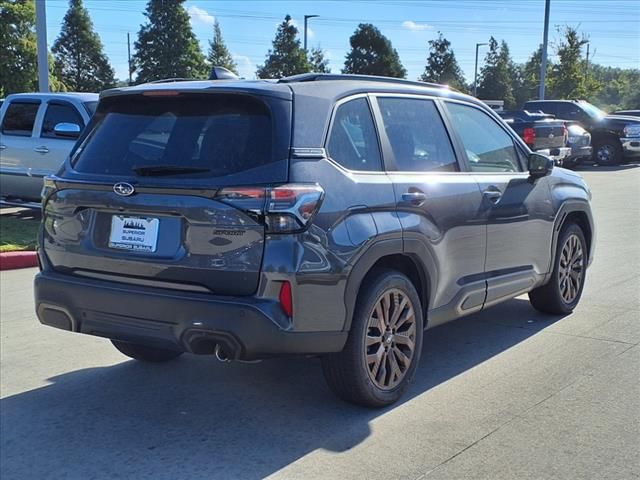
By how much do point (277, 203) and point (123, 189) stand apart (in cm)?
88

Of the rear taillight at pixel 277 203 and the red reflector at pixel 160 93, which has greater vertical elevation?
the red reflector at pixel 160 93

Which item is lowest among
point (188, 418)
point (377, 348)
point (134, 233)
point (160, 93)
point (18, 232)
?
point (188, 418)

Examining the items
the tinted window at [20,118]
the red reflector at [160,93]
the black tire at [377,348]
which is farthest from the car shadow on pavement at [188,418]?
the tinted window at [20,118]

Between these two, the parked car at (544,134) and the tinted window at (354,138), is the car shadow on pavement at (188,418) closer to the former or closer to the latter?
the tinted window at (354,138)

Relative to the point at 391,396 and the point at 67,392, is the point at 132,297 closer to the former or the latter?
the point at 67,392

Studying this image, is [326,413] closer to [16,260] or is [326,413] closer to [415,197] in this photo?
[415,197]

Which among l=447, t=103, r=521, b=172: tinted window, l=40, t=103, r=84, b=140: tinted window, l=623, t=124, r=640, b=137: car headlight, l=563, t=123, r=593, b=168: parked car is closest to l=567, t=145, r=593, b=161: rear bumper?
l=563, t=123, r=593, b=168: parked car

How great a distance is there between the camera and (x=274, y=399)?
4.46 metres

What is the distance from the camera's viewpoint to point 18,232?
1023 cm

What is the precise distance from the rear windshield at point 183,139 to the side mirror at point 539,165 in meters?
2.60

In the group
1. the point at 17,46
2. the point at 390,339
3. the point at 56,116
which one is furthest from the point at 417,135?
the point at 17,46

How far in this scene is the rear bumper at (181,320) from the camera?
3.58 meters

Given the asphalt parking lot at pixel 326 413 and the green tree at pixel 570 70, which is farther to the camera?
the green tree at pixel 570 70

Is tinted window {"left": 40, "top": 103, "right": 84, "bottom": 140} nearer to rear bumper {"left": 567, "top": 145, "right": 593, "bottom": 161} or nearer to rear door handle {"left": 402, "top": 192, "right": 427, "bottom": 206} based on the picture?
rear door handle {"left": 402, "top": 192, "right": 427, "bottom": 206}
